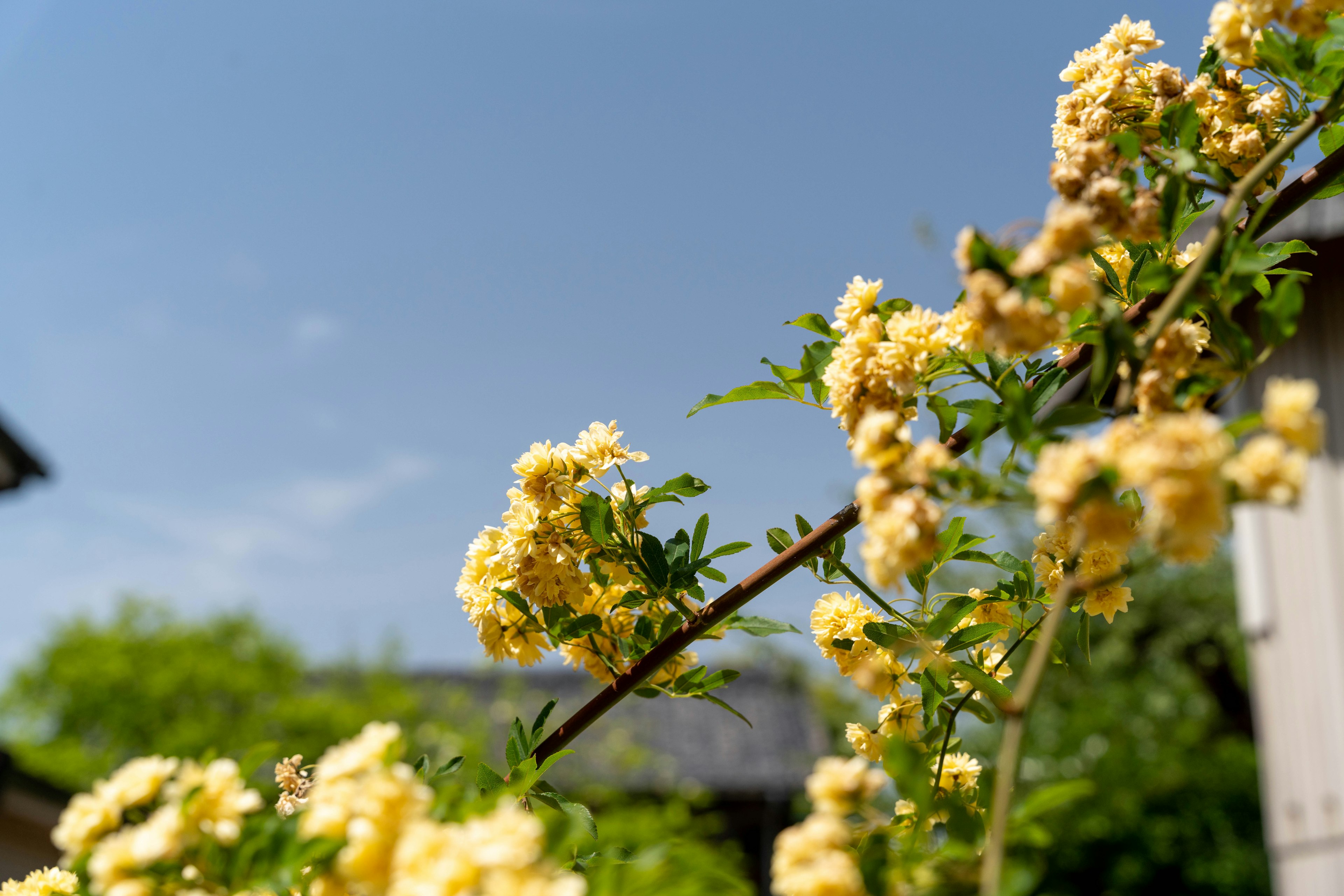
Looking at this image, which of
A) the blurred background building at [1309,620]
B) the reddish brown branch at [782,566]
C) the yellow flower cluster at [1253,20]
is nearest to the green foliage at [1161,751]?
the blurred background building at [1309,620]

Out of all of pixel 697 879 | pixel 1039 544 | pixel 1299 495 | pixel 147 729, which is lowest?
pixel 697 879

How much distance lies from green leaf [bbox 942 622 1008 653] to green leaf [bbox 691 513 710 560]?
0.81 feet

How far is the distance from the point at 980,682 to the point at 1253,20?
0.55m

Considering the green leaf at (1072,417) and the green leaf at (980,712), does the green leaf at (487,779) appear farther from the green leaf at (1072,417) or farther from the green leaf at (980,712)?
the green leaf at (1072,417)

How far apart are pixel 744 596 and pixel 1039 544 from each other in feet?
1.06

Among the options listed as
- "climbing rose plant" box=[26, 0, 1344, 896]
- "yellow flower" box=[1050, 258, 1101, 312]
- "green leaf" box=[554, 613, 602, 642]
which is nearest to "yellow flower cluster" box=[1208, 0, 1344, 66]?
"climbing rose plant" box=[26, 0, 1344, 896]

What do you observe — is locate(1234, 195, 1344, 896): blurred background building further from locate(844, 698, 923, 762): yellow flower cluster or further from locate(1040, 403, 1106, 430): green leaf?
locate(1040, 403, 1106, 430): green leaf

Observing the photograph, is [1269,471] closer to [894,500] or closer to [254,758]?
[894,500]

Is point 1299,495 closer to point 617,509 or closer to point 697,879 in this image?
point 697,879

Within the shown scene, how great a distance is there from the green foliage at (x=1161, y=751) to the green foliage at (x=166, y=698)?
10453 mm

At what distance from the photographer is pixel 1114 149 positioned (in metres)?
0.67

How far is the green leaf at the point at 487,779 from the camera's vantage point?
0.85 metres

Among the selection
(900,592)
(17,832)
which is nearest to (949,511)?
(900,592)

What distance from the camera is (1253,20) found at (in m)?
0.73
